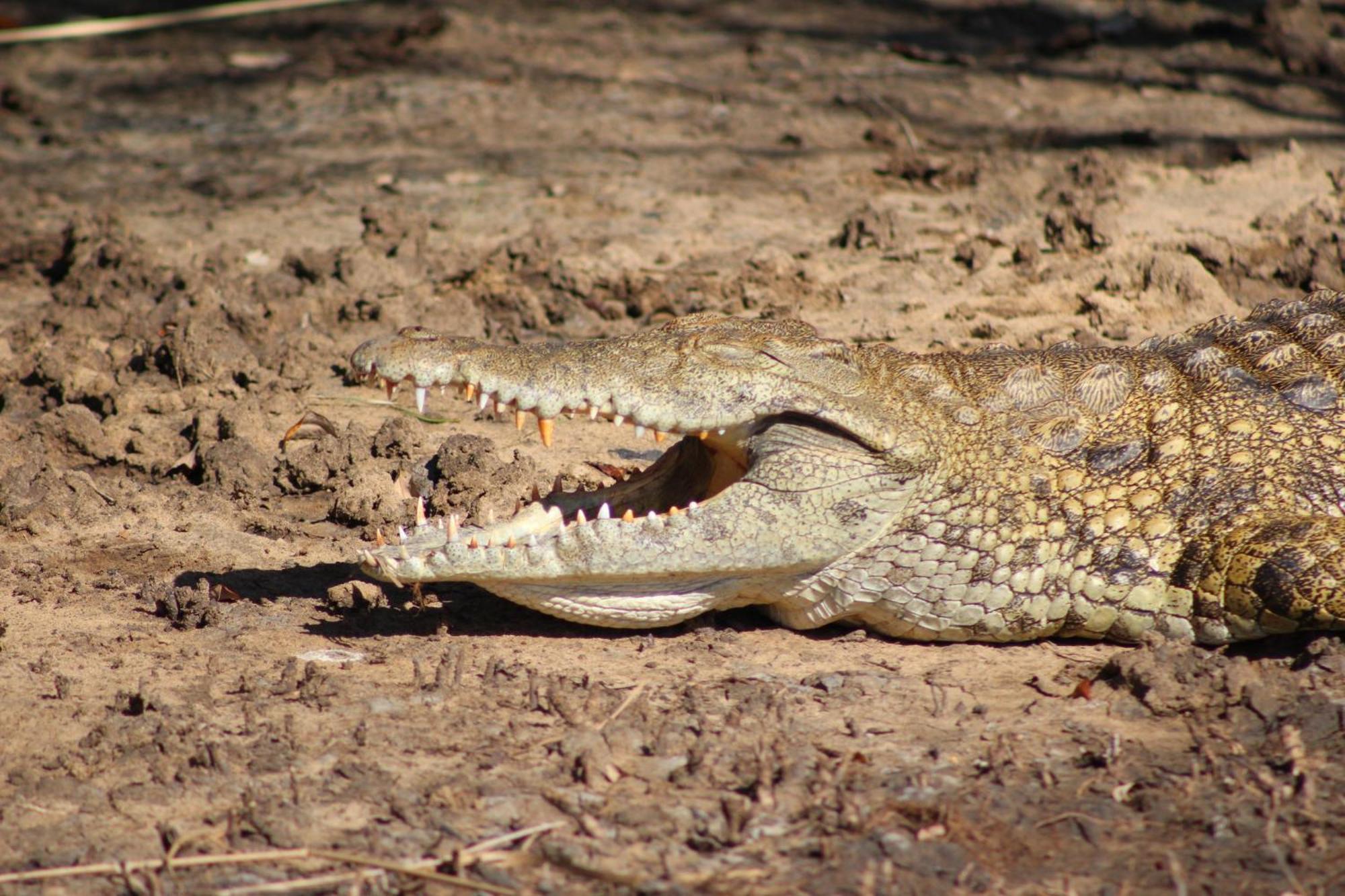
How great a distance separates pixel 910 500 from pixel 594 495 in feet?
3.25

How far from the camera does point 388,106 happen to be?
8852 mm

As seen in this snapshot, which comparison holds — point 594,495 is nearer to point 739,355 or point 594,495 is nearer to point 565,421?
point 739,355

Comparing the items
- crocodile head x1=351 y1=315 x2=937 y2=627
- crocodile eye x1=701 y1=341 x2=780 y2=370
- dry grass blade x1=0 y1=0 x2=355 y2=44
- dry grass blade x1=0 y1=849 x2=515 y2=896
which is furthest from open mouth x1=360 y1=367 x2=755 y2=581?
dry grass blade x1=0 y1=0 x2=355 y2=44

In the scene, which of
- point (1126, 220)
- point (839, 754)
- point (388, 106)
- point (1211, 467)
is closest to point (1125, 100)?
point (1126, 220)

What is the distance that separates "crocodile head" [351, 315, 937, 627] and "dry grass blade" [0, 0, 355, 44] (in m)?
7.74

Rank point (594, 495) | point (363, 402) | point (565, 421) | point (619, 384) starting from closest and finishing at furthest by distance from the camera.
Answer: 1. point (619, 384)
2. point (594, 495)
3. point (565, 421)
4. point (363, 402)

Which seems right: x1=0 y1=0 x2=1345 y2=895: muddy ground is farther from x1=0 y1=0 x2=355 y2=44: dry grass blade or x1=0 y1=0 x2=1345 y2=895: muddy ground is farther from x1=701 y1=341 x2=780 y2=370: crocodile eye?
x1=701 y1=341 x2=780 y2=370: crocodile eye

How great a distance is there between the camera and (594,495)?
170 inches

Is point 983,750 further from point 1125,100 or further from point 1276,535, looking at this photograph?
point 1125,100

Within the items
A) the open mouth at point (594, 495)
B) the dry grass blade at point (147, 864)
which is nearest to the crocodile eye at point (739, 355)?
the open mouth at point (594, 495)

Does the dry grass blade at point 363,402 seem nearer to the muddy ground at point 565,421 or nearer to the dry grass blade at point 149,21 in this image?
the muddy ground at point 565,421

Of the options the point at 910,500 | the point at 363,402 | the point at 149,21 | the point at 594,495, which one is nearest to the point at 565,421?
the point at 363,402

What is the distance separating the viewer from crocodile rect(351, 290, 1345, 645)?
12.8ft

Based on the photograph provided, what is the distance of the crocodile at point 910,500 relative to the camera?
3887 mm
